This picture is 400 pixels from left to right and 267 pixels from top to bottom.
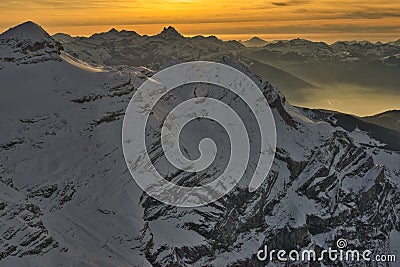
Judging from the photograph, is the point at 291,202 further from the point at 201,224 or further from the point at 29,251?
the point at 29,251

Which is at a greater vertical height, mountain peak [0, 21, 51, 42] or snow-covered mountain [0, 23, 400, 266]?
mountain peak [0, 21, 51, 42]

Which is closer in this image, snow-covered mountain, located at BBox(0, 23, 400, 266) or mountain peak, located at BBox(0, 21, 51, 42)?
A: snow-covered mountain, located at BBox(0, 23, 400, 266)

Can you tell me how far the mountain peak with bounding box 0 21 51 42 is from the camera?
155125mm

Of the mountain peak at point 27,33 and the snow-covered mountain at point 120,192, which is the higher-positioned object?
the mountain peak at point 27,33

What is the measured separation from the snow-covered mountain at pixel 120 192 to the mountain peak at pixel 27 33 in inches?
21.0

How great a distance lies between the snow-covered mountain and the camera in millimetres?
109000

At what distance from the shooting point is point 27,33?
511ft

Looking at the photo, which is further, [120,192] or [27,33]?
[27,33]

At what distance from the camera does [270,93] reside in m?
194

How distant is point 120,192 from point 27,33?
68.0 m

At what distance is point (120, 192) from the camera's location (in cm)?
12506

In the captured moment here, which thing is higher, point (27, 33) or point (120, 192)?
point (27, 33)

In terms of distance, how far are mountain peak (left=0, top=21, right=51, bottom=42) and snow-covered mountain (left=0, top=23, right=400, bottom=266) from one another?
53 cm

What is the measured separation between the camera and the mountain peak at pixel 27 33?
155m
